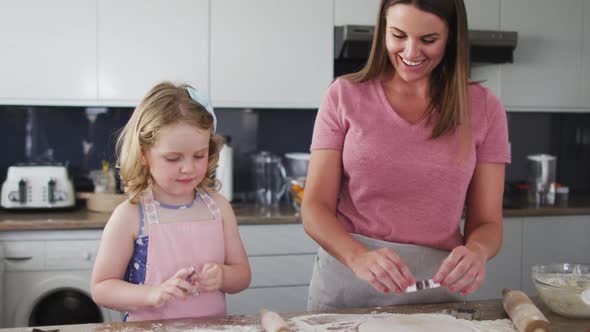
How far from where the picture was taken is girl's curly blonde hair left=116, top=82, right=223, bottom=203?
1243 millimetres

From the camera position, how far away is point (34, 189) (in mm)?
2541

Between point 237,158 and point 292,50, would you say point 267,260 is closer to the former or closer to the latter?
point 237,158

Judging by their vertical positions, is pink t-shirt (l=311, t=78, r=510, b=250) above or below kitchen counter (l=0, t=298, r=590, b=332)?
above

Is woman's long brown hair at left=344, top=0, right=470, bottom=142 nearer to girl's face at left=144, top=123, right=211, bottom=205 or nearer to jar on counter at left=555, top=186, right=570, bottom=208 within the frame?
girl's face at left=144, top=123, right=211, bottom=205

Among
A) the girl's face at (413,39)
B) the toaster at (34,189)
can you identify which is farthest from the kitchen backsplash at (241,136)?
the girl's face at (413,39)

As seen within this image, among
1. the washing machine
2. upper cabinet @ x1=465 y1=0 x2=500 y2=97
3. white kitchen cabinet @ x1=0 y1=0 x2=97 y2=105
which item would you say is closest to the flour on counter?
the washing machine

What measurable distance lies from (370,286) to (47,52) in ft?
6.01

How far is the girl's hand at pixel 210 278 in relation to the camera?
1.17 m

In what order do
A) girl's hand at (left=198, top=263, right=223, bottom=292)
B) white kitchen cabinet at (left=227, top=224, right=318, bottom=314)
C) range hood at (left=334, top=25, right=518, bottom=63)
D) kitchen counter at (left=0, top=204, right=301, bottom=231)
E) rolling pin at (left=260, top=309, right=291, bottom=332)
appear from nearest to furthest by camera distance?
rolling pin at (left=260, top=309, right=291, bottom=332)
girl's hand at (left=198, top=263, right=223, bottom=292)
kitchen counter at (left=0, top=204, right=301, bottom=231)
white kitchen cabinet at (left=227, top=224, right=318, bottom=314)
range hood at (left=334, top=25, right=518, bottom=63)

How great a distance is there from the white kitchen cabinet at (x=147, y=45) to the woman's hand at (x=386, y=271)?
1.69m

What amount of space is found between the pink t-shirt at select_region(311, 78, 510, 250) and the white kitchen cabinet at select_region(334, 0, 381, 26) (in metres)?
1.50

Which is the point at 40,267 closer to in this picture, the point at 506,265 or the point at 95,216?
the point at 95,216

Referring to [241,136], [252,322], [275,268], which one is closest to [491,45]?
Answer: [241,136]

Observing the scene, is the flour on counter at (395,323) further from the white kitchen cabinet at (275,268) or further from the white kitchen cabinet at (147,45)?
the white kitchen cabinet at (147,45)
